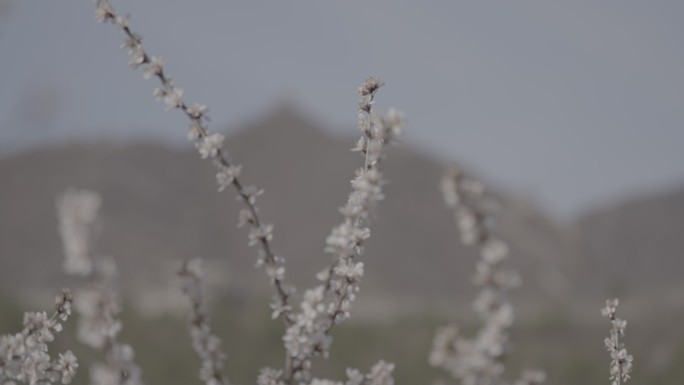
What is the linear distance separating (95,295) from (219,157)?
2.90 ft

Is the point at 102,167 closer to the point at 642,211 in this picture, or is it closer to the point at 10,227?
the point at 10,227

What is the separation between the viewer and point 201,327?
3371mm

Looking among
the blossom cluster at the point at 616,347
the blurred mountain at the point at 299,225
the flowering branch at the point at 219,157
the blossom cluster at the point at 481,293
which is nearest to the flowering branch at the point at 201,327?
the flowering branch at the point at 219,157

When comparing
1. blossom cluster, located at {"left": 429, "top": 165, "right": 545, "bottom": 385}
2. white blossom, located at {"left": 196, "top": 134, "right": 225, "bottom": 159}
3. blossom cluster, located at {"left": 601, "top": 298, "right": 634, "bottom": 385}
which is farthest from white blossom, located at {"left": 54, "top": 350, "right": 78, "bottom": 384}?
blossom cluster, located at {"left": 601, "top": 298, "right": 634, "bottom": 385}

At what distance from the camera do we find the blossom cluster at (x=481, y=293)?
102 inches

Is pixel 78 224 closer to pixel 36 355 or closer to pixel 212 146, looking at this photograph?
pixel 212 146

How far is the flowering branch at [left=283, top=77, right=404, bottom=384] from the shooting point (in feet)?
9.66

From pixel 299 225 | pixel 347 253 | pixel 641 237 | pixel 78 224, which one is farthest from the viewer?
pixel 641 237

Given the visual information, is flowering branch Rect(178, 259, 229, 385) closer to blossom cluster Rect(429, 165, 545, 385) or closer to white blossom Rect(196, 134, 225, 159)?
white blossom Rect(196, 134, 225, 159)

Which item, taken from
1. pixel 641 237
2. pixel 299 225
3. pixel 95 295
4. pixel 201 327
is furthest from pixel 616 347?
pixel 641 237

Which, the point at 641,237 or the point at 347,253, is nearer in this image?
the point at 347,253

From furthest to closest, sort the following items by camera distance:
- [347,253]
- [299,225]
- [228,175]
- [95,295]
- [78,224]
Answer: [299,225], [228,175], [347,253], [95,295], [78,224]

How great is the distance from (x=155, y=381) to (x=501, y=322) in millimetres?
41560

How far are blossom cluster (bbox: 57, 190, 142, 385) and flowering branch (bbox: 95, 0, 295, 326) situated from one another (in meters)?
0.62
